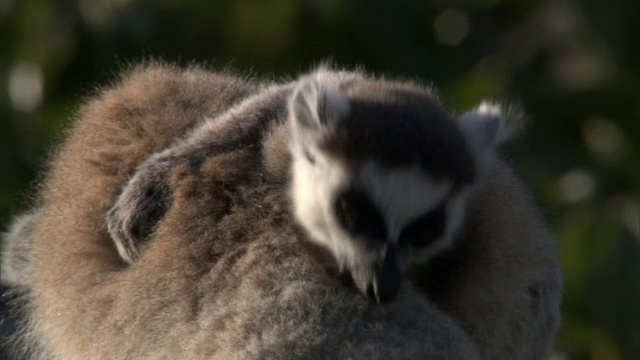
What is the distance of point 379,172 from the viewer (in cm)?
272

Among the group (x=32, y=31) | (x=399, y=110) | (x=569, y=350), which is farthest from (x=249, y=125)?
(x=32, y=31)

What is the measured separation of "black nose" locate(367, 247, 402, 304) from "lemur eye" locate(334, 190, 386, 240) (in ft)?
0.40

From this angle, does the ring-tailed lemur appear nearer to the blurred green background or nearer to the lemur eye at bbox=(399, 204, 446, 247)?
the lemur eye at bbox=(399, 204, 446, 247)

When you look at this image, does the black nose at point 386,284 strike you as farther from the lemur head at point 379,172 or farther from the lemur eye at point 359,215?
the lemur eye at point 359,215

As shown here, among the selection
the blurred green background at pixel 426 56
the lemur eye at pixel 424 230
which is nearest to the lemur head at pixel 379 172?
the lemur eye at pixel 424 230

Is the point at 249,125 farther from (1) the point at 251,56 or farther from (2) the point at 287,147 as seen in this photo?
(1) the point at 251,56

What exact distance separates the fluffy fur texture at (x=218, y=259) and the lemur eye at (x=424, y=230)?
7 centimetres

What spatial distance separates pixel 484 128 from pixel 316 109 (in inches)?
17.2

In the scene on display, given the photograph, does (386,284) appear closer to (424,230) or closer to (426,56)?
(424,230)

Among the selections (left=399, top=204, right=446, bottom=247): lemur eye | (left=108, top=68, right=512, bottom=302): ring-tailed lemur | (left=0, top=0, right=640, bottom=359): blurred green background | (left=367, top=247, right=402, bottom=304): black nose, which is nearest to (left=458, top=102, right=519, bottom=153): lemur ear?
(left=108, top=68, right=512, bottom=302): ring-tailed lemur

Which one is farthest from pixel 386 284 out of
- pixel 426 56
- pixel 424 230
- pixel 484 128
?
pixel 426 56

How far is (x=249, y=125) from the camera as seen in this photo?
2.95 meters

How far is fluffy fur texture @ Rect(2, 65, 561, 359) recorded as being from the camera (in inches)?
92.0

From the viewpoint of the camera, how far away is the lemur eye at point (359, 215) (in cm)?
263
